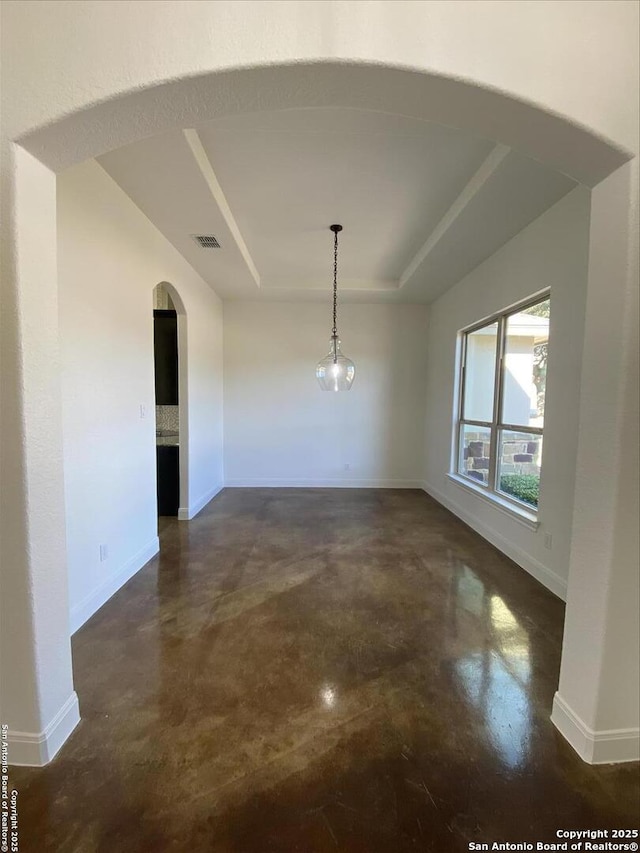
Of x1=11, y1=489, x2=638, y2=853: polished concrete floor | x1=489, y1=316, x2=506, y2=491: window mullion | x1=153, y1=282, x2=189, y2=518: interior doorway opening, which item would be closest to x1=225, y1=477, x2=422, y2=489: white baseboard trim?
x1=153, y1=282, x2=189, y2=518: interior doorway opening

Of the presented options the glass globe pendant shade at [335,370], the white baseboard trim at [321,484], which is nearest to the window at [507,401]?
the white baseboard trim at [321,484]

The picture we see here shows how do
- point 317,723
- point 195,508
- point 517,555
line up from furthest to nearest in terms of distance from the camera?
point 195,508
point 517,555
point 317,723

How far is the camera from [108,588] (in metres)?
2.55

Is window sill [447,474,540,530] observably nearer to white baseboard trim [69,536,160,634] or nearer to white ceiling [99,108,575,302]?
white ceiling [99,108,575,302]

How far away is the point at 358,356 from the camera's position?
19.1 feet

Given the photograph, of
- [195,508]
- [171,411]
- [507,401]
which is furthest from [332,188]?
[195,508]

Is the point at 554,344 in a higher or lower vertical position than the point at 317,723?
higher

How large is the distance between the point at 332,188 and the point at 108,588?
3.42 metres

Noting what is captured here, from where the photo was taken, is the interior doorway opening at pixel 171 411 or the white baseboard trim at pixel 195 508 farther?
the white baseboard trim at pixel 195 508

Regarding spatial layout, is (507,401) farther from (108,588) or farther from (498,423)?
(108,588)

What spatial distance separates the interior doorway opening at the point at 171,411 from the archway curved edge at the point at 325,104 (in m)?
2.81

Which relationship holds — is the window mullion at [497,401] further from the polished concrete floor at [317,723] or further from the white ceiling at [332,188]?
the polished concrete floor at [317,723]

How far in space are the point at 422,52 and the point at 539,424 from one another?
2.72 m

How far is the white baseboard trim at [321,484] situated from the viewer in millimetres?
5879
